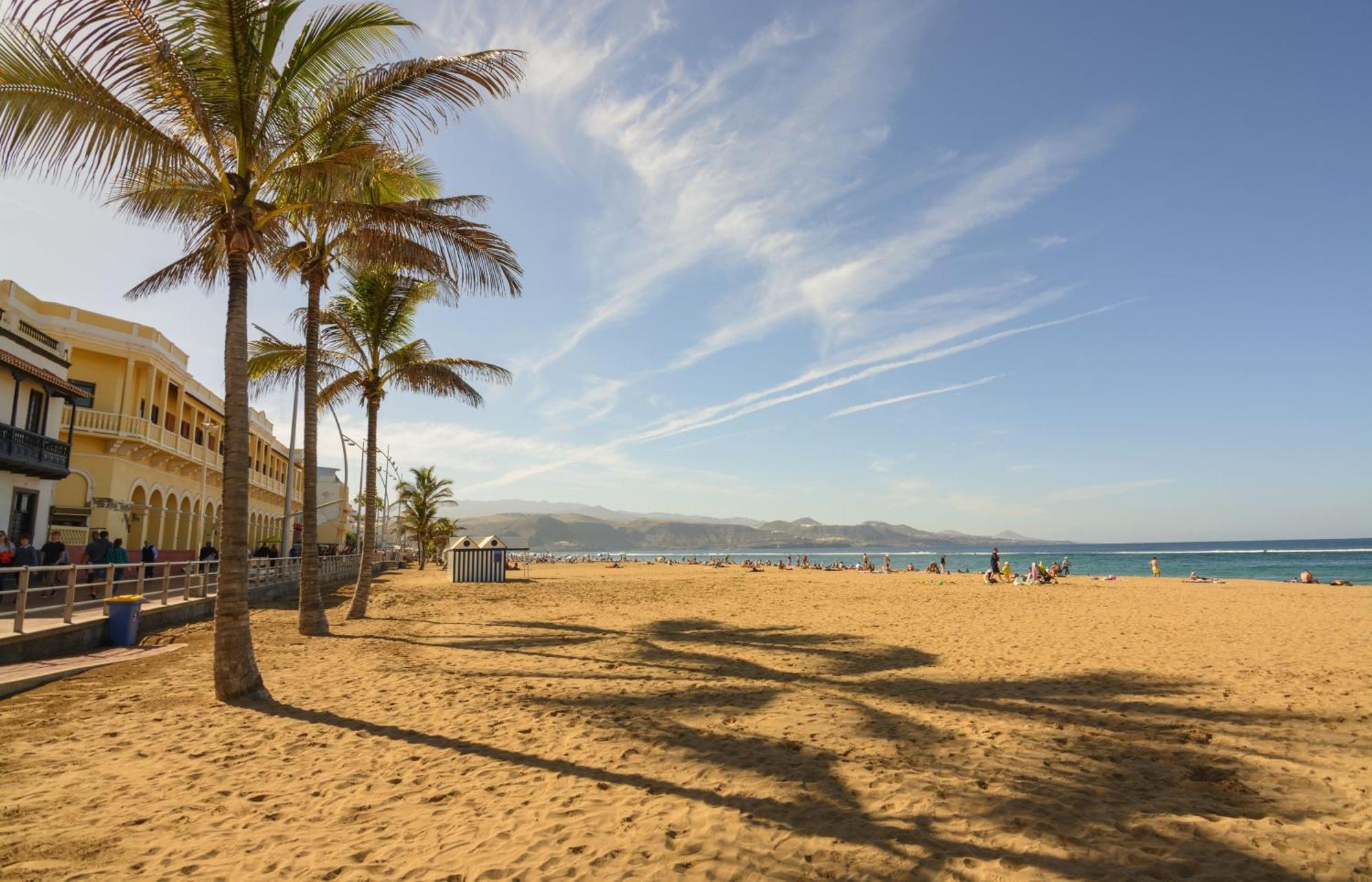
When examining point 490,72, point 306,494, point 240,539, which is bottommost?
point 240,539

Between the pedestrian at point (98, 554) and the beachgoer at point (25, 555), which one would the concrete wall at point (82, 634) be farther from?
the beachgoer at point (25, 555)

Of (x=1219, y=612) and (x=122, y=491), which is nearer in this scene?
(x=1219, y=612)

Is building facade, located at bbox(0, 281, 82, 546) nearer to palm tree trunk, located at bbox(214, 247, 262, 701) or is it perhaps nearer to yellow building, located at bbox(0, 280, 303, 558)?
yellow building, located at bbox(0, 280, 303, 558)

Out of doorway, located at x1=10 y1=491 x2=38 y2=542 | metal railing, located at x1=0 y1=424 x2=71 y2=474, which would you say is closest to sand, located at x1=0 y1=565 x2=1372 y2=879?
metal railing, located at x1=0 y1=424 x2=71 y2=474

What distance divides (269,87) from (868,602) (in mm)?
18581

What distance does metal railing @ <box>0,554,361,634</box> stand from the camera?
31.3ft

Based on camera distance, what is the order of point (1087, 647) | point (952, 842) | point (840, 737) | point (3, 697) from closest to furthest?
point (952, 842) < point (840, 737) < point (3, 697) < point (1087, 647)

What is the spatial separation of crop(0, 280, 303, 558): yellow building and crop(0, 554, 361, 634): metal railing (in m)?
2.60

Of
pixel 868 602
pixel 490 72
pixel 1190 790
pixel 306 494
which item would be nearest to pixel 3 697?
pixel 306 494

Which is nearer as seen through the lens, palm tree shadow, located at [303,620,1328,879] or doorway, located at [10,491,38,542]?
palm tree shadow, located at [303,620,1328,879]

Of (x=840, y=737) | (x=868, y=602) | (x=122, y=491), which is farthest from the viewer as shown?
(x=122, y=491)

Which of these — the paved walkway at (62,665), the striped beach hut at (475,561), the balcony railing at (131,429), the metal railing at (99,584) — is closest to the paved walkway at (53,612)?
the metal railing at (99,584)

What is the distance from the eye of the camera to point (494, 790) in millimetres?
5184

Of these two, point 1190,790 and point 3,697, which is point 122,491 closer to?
point 3,697
